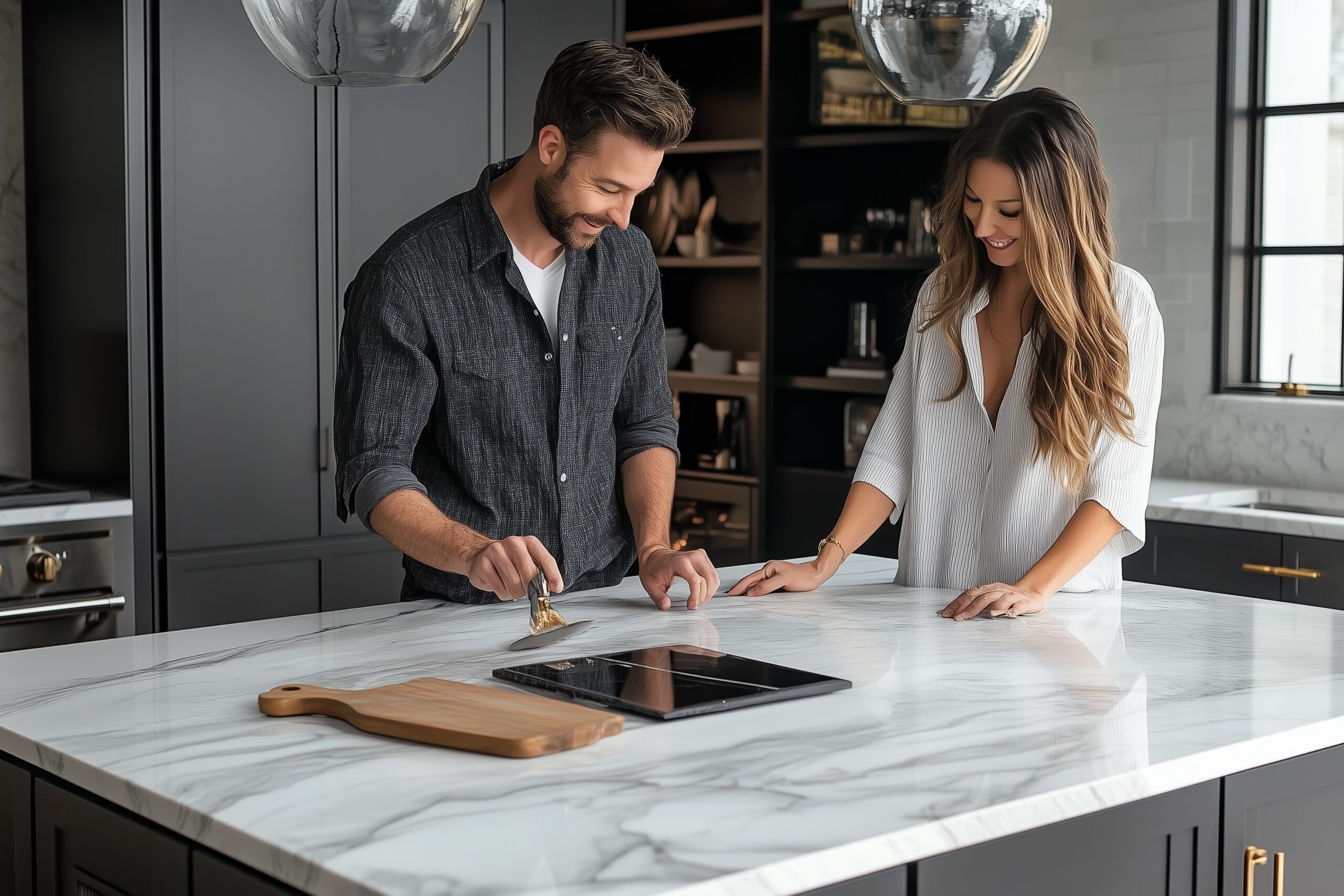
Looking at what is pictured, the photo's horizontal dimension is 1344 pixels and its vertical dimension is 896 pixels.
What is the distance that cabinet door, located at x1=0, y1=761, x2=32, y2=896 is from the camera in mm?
1468

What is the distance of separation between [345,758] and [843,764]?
0.47 m

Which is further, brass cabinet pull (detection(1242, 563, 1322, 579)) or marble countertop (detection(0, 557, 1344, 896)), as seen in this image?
brass cabinet pull (detection(1242, 563, 1322, 579))

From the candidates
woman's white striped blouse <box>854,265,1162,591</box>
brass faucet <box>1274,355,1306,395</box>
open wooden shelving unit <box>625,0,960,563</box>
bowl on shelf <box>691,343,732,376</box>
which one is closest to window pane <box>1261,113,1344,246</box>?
brass faucet <box>1274,355,1306,395</box>

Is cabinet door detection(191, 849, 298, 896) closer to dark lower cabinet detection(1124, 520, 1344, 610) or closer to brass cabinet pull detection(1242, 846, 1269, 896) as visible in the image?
brass cabinet pull detection(1242, 846, 1269, 896)

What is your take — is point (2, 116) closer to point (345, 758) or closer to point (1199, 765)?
point (345, 758)

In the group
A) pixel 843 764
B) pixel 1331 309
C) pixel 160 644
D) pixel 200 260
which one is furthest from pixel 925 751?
pixel 1331 309

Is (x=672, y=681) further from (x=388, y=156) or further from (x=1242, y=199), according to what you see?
(x=1242, y=199)

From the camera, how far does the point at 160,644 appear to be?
1866 millimetres

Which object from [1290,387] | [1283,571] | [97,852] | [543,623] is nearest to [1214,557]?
→ [1283,571]

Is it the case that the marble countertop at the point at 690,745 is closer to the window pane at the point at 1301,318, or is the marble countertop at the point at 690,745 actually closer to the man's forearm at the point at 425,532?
the man's forearm at the point at 425,532

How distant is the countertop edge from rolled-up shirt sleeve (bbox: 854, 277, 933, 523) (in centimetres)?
98

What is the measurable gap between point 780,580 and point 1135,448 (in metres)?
0.59

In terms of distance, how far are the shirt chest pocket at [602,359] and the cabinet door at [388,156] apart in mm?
1219

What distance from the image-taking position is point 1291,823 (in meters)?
1.59
